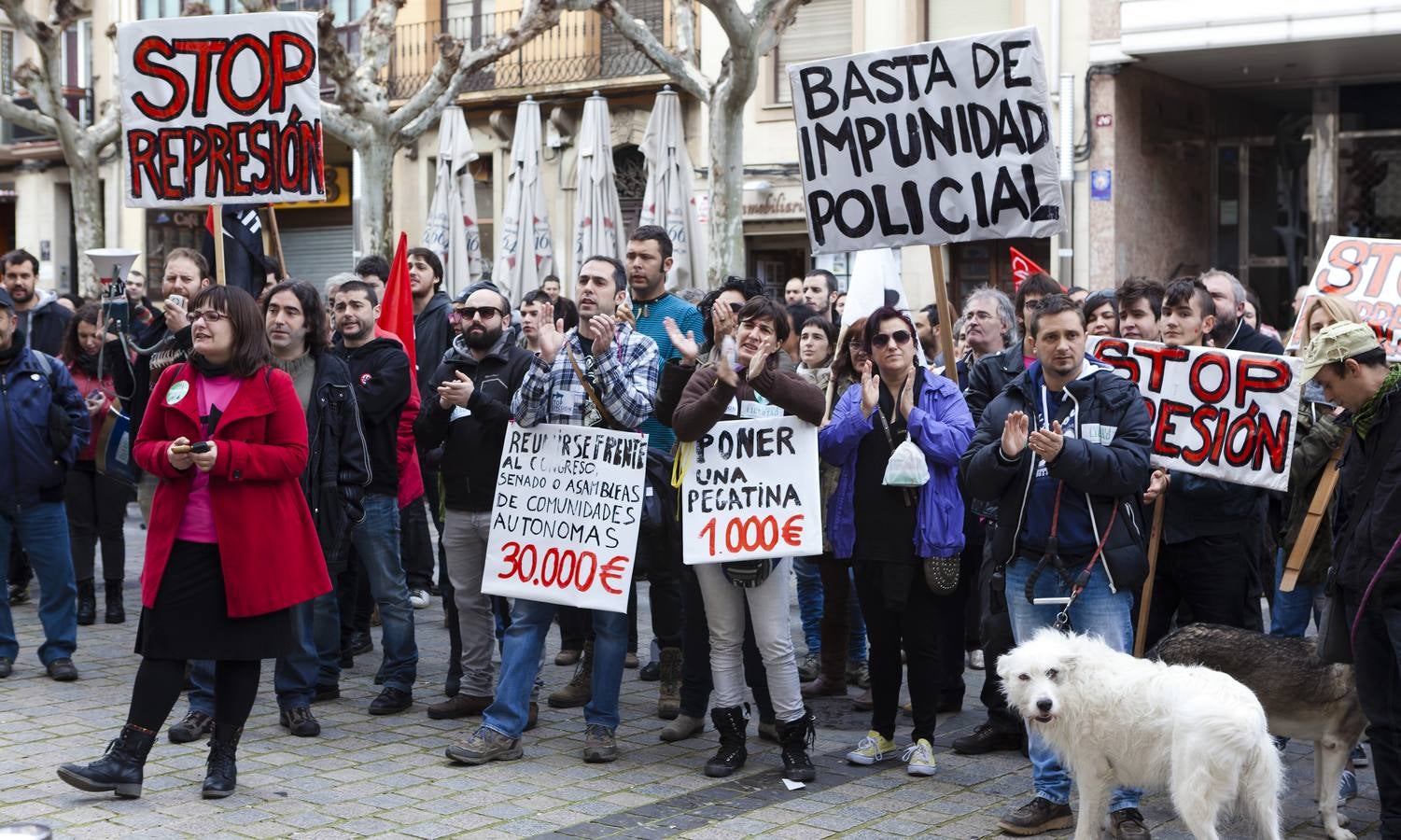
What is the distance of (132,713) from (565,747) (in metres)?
1.90

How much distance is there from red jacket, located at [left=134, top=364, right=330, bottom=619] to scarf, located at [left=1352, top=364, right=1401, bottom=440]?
4.06 meters

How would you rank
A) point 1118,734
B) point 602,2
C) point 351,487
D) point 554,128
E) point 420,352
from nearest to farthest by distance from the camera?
point 1118,734 < point 351,487 < point 420,352 < point 602,2 < point 554,128

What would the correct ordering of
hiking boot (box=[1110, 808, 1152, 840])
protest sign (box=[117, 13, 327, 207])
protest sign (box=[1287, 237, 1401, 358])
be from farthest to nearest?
1. protest sign (box=[117, 13, 327, 207])
2. protest sign (box=[1287, 237, 1401, 358])
3. hiking boot (box=[1110, 808, 1152, 840])

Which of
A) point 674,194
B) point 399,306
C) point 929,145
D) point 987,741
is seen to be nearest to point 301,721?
point 399,306

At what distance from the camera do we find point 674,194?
1683cm

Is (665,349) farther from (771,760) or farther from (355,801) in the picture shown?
(355,801)

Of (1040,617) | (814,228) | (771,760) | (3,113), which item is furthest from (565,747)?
(3,113)

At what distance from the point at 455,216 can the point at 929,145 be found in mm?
10985

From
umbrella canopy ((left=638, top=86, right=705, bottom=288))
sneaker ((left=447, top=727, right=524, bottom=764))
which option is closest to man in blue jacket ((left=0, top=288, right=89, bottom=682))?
sneaker ((left=447, top=727, right=524, bottom=764))

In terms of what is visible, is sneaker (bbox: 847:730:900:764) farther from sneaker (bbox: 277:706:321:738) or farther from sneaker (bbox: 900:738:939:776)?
sneaker (bbox: 277:706:321:738)

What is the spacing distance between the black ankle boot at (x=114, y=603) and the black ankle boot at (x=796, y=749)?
17.7ft

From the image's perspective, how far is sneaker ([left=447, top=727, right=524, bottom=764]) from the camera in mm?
6781

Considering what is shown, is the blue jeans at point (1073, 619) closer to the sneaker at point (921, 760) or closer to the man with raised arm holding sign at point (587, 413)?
the sneaker at point (921, 760)

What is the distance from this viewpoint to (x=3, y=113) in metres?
24.1
